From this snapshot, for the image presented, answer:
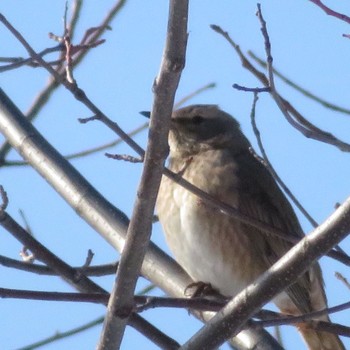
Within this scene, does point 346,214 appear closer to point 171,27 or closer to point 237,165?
point 171,27

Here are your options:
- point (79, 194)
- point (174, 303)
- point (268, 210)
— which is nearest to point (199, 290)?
point (268, 210)

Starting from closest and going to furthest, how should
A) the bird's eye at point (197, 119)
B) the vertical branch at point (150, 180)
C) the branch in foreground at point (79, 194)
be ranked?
the vertical branch at point (150, 180) < the branch in foreground at point (79, 194) < the bird's eye at point (197, 119)

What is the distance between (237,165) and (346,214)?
3.24 metres

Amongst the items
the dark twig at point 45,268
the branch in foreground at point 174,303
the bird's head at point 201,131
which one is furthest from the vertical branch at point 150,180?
the bird's head at point 201,131

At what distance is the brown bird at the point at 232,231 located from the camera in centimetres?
559

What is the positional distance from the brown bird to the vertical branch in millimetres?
2289

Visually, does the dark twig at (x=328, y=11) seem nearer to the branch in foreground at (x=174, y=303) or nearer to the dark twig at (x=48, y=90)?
the branch in foreground at (x=174, y=303)

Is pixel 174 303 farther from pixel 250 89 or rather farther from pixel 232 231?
pixel 232 231

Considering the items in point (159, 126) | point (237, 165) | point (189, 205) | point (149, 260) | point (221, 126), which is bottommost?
point (159, 126)

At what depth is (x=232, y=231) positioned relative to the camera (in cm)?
564

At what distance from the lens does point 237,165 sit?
603 centimetres

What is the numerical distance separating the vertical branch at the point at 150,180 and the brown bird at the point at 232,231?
7.51ft

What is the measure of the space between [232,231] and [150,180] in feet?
8.87

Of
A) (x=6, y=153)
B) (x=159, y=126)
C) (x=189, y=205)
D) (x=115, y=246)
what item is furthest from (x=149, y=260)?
(x=159, y=126)
